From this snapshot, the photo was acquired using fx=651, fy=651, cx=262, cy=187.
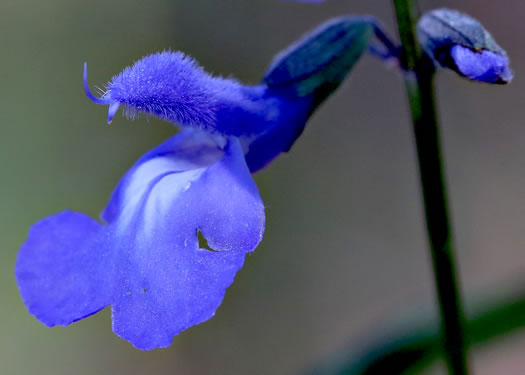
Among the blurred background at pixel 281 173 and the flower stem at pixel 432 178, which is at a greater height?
the blurred background at pixel 281 173

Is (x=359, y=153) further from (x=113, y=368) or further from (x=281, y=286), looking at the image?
(x=113, y=368)

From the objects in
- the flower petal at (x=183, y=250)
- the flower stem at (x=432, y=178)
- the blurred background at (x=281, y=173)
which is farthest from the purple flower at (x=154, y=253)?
the blurred background at (x=281, y=173)

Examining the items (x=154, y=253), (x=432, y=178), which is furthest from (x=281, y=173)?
(x=154, y=253)

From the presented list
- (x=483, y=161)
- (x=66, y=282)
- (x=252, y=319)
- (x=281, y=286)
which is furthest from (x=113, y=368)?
(x=66, y=282)

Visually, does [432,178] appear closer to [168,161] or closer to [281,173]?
[168,161]

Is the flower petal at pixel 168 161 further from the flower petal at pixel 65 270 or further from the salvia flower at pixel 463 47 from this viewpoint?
the salvia flower at pixel 463 47

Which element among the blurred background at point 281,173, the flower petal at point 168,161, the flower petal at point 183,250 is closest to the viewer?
the flower petal at point 183,250

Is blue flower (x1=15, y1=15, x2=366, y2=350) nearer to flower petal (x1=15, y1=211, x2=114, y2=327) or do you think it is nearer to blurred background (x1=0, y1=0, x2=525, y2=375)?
flower petal (x1=15, y1=211, x2=114, y2=327)
